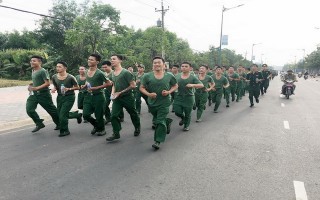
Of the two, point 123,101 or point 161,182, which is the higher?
point 123,101

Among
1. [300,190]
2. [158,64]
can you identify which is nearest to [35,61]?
[158,64]

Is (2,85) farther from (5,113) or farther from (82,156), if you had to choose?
(82,156)

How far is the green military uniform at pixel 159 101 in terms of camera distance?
592 cm

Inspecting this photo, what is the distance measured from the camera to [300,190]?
420 centimetres

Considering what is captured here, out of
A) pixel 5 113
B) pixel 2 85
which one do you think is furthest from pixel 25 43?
pixel 5 113

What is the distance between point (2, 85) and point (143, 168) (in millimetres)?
19171

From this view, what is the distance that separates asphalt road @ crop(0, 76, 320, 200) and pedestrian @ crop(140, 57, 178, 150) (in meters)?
0.42

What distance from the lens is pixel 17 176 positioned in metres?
4.62

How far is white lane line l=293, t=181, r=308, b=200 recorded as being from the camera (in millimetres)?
3988

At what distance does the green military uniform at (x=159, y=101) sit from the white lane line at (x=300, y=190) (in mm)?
2472

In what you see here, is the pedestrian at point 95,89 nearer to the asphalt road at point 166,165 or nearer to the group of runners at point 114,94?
the group of runners at point 114,94

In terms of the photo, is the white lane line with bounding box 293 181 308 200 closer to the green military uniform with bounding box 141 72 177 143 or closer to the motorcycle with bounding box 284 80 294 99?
the green military uniform with bounding box 141 72 177 143

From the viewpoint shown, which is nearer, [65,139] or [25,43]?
[65,139]

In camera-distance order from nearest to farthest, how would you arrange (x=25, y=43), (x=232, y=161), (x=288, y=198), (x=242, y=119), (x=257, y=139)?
(x=288, y=198) → (x=232, y=161) → (x=257, y=139) → (x=242, y=119) → (x=25, y=43)
